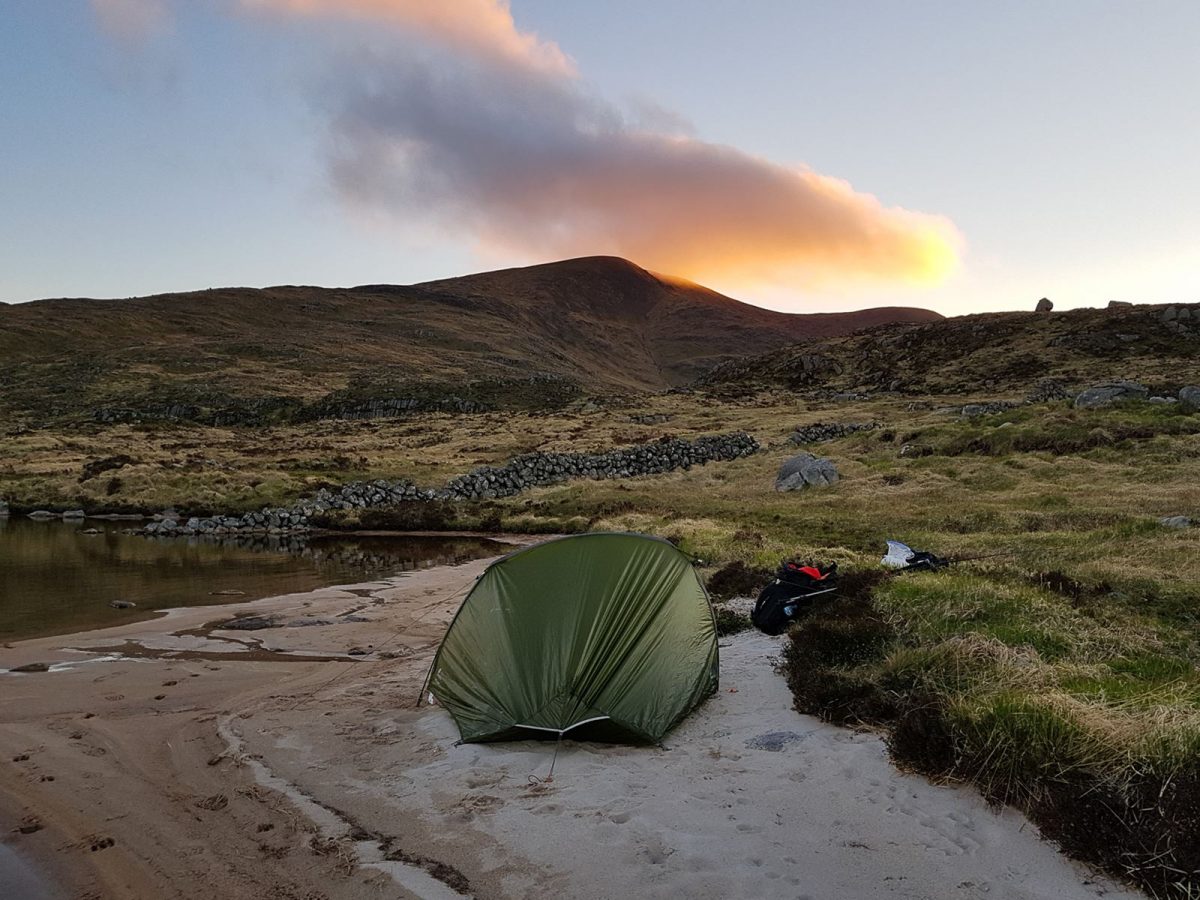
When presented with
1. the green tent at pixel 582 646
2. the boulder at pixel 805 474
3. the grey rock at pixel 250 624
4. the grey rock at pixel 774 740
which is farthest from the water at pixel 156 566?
the grey rock at pixel 774 740

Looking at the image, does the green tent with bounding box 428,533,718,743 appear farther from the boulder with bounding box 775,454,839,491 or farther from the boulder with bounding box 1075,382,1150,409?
the boulder with bounding box 1075,382,1150,409

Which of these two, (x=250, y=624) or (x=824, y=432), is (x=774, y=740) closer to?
(x=250, y=624)

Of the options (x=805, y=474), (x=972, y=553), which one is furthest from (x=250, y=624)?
(x=805, y=474)

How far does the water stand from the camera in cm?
1769

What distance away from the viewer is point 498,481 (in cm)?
4181

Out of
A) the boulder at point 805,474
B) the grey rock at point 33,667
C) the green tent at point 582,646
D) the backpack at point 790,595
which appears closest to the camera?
the green tent at point 582,646

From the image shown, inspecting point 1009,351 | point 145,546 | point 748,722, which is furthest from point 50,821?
point 1009,351

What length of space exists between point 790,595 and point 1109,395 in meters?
40.7

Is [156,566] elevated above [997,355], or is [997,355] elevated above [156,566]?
[997,355]

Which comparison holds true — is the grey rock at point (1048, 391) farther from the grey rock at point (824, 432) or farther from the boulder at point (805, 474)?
the boulder at point (805, 474)

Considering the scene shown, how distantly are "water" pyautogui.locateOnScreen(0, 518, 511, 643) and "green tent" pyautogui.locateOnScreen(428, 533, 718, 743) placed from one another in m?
11.3

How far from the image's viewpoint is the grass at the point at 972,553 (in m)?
5.84

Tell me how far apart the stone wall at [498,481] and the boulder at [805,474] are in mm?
10468

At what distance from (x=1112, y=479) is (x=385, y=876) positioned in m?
29.9
